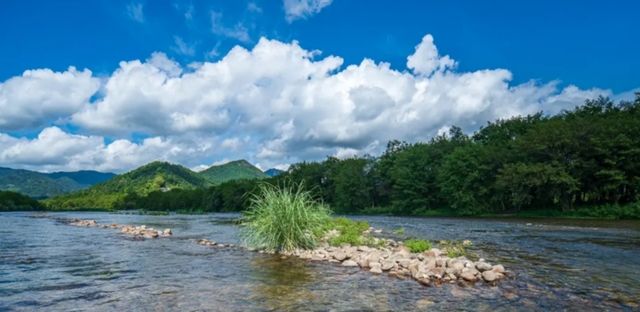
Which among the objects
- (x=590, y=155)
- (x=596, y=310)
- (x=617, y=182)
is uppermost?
(x=590, y=155)

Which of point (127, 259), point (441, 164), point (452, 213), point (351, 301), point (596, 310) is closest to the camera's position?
point (596, 310)

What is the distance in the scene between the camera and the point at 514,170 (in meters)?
55.4

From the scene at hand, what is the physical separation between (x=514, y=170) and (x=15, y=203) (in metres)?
135

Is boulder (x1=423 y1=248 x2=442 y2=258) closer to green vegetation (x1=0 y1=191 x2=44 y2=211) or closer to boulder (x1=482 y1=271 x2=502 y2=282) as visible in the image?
boulder (x1=482 y1=271 x2=502 y2=282)

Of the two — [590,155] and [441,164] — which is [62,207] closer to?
[441,164]

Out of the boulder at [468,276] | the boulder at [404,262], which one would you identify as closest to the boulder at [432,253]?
the boulder at [404,262]

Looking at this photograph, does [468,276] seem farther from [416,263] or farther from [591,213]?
[591,213]

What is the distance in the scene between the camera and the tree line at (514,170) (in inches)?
1950

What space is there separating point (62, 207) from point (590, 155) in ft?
500

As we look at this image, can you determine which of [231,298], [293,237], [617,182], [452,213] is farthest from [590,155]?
[231,298]

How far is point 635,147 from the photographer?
1849 inches

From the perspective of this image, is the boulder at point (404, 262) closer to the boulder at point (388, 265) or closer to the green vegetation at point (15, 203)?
the boulder at point (388, 265)

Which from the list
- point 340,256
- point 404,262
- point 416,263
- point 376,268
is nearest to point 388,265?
point 376,268

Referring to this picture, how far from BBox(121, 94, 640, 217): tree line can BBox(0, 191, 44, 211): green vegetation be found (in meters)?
94.0
